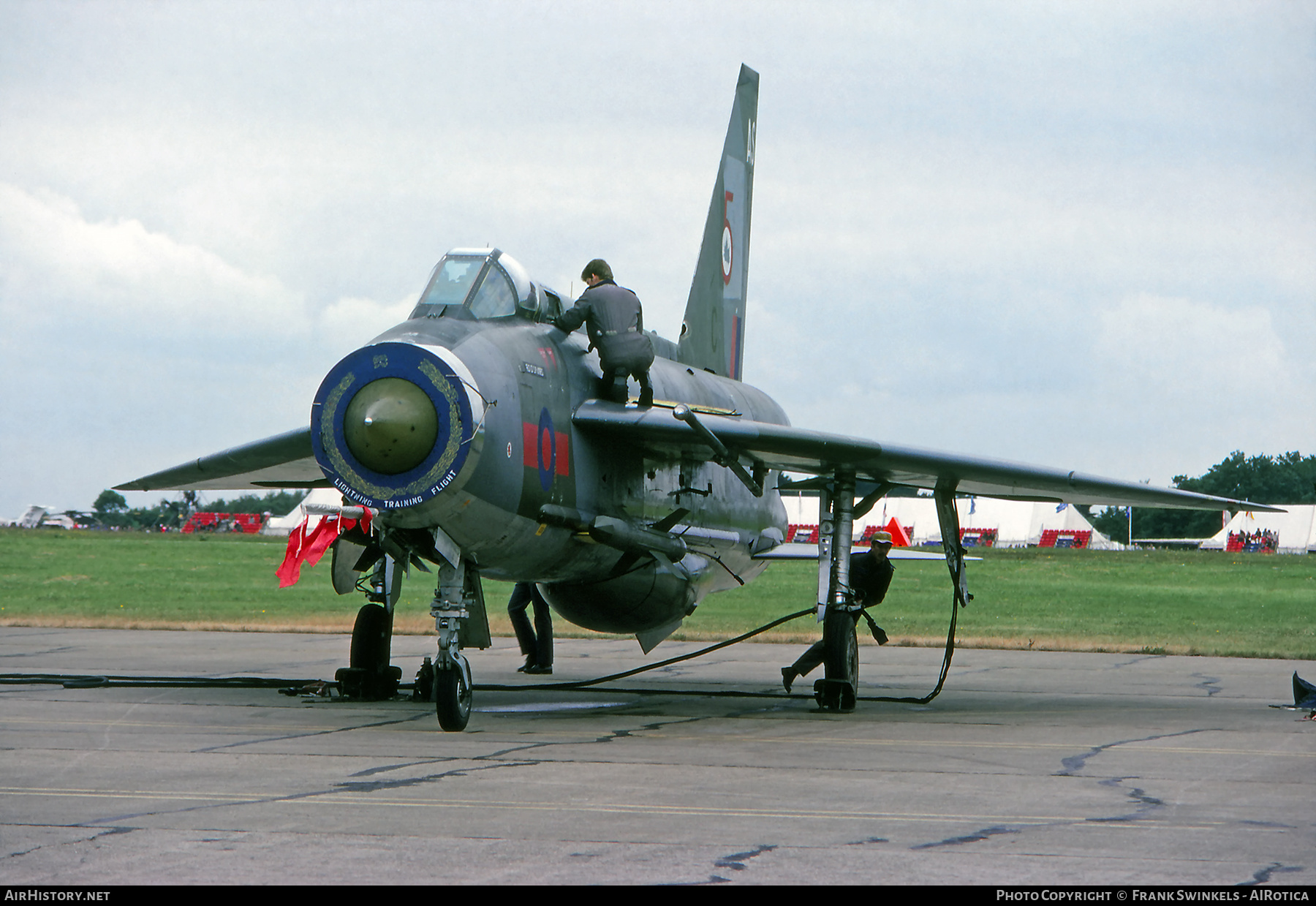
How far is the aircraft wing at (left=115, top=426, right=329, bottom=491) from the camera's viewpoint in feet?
45.3

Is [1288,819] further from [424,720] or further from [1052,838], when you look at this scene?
[424,720]

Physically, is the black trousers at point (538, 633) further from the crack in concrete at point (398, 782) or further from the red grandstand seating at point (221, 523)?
the red grandstand seating at point (221, 523)

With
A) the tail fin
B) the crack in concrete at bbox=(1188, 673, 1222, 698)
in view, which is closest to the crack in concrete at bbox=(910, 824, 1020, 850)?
the crack in concrete at bbox=(1188, 673, 1222, 698)

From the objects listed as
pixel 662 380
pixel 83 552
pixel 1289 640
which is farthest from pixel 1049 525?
pixel 662 380

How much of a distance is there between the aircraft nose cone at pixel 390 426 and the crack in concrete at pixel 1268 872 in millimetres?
5959

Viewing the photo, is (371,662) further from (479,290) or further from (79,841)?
(79,841)

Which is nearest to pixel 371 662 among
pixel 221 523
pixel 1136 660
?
pixel 1136 660

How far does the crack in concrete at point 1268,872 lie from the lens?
17.6 feet

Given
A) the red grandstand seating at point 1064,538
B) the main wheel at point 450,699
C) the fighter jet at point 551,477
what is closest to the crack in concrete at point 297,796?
the main wheel at point 450,699

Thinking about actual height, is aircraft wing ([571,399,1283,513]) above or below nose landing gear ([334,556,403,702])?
above

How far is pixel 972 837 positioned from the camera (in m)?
6.37

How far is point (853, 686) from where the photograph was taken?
13297mm

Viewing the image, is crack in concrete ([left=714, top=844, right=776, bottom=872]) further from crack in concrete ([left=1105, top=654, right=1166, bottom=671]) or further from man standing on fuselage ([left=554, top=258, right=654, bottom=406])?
crack in concrete ([left=1105, top=654, right=1166, bottom=671])

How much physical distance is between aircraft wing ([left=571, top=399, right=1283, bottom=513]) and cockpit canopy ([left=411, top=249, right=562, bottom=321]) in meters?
1.02
